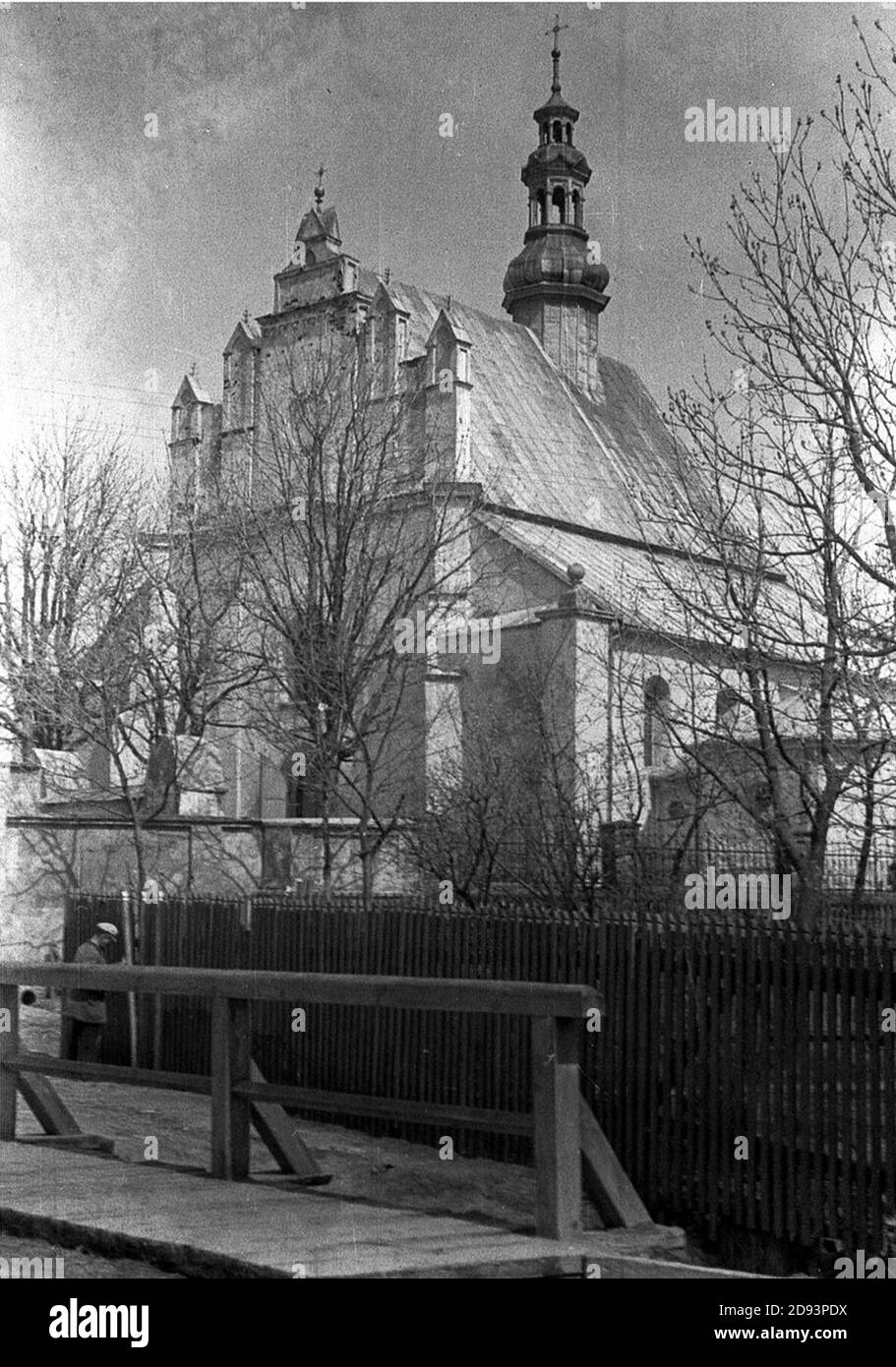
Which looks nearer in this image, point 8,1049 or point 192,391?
point 8,1049

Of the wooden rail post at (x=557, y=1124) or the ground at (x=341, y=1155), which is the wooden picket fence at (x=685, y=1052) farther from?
the wooden rail post at (x=557, y=1124)

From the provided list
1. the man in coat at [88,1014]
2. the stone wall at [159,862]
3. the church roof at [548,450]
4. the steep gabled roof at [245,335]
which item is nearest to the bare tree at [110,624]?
the stone wall at [159,862]

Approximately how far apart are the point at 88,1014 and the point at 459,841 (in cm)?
604

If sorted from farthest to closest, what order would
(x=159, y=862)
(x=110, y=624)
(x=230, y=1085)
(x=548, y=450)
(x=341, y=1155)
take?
(x=548, y=450)
(x=110, y=624)
(x=159, y=862)
(x=341, y=1155)
(x=230, y=1085)

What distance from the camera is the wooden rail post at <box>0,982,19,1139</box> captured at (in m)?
8.59

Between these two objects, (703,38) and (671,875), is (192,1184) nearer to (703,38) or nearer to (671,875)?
(703,38)

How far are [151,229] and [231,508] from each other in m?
11.7

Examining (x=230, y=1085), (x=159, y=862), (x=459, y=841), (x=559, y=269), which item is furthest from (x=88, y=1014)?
(x=559, y=269)

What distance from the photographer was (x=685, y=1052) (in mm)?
9492

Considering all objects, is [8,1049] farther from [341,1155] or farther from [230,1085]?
[341,1155]

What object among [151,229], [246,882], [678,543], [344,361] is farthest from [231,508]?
[678,543]

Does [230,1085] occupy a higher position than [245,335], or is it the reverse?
[245,335]

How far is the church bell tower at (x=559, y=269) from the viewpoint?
4400 centimetres

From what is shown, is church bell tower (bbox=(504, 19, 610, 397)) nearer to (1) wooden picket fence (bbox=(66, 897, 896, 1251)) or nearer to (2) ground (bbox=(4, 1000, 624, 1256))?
(1) wooden picket fence (bbox=(66, 897, 896, 1251))
